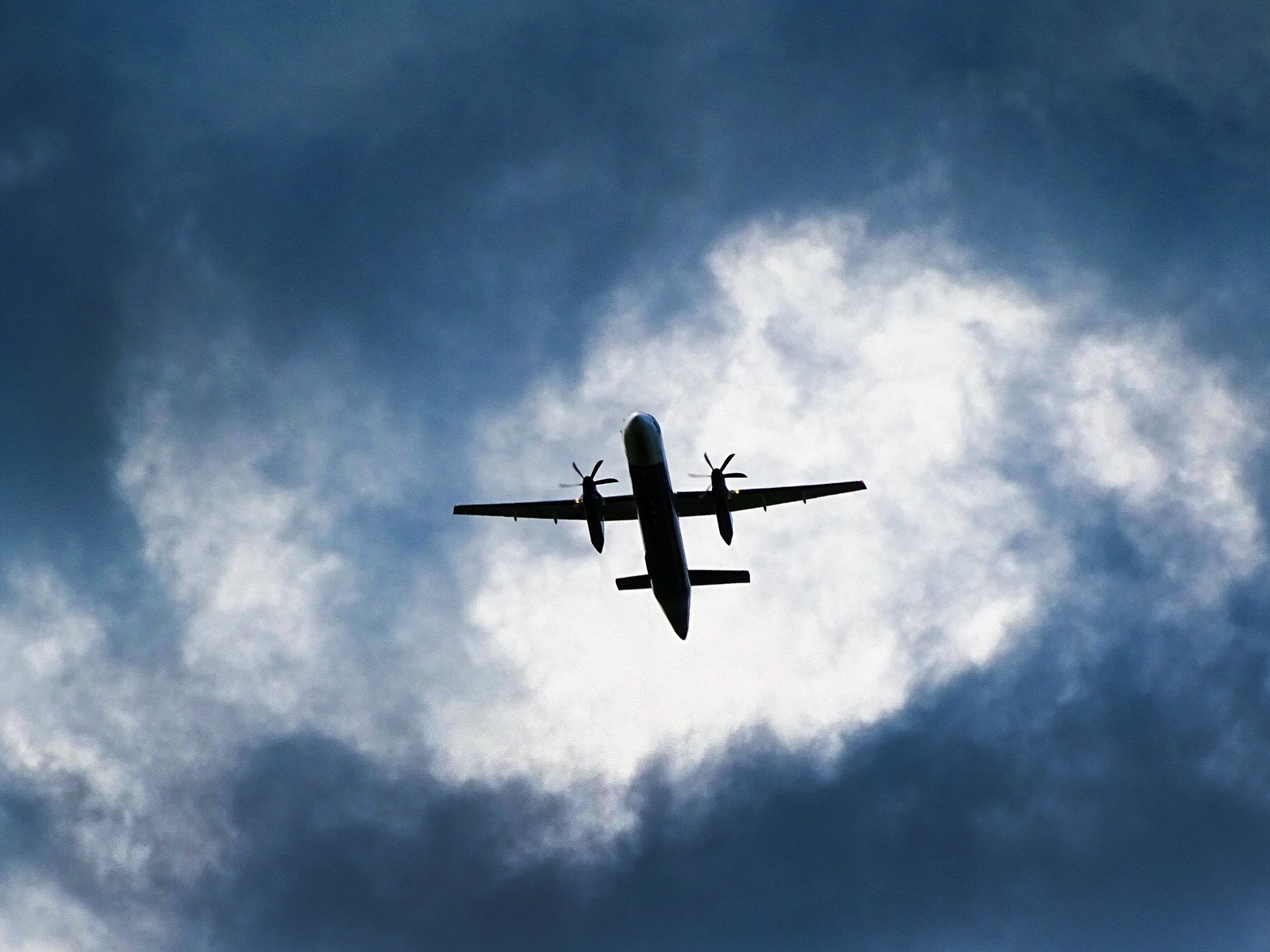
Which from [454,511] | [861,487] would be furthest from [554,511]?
[861,487]

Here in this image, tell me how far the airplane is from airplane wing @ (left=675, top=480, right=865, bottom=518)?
0.07 meters

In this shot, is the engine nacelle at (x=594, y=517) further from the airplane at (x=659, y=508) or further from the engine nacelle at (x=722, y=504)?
the engine nacelle at (x=722, y=504)

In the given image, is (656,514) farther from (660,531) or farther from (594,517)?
(594,517)

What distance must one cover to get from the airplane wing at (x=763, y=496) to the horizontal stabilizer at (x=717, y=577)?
6447 millimetres

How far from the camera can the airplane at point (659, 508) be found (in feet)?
235

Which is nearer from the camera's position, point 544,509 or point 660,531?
point 660,531

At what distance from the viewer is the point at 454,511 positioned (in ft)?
271

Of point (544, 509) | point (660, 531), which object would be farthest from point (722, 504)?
point (544, 509)

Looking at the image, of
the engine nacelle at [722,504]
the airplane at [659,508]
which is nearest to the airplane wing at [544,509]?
the airplane at [659,508]

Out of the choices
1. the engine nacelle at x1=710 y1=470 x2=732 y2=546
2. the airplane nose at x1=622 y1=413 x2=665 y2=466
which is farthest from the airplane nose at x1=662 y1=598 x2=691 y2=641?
the airplane nose at x1=622 y1=413 x2=665 y2=466

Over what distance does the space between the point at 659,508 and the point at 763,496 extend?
16.4 metres

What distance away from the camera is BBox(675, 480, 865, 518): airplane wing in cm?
8494

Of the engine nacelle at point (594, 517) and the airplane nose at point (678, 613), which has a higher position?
the engine nacelle at point (594, 517)

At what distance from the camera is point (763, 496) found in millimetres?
85688
